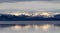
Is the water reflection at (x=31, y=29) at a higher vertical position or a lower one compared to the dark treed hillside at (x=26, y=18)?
lower

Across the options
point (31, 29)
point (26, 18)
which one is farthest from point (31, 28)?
point (26, 18)

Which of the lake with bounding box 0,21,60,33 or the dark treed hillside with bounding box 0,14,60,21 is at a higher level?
the dark treed hillside with bounding box 0,14,60,21

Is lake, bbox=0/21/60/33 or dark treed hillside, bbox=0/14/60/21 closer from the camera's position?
lake, bbox=0/21/60/33

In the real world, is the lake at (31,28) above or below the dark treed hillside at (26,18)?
below

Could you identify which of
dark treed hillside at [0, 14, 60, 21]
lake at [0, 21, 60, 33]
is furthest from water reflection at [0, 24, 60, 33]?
dark treed hillside at [0, 14, 60, 21]

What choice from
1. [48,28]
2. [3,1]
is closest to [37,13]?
[48,28]

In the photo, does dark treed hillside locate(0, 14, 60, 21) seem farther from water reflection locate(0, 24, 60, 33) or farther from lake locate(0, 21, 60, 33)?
water reflection locate(0, 24, 60, 33)

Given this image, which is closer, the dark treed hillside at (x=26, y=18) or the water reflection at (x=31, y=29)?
the water reflection at (x=31, y=29)

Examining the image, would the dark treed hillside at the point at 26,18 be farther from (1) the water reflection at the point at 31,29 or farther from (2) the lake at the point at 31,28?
(1) the water reflection at the point at 31,29

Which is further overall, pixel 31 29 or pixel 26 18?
pixel 26 18

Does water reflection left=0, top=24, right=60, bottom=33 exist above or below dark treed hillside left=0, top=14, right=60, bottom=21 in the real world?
below

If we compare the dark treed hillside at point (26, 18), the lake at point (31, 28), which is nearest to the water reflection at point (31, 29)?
the lake at point (31, 28)

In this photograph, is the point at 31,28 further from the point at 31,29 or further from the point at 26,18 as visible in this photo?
the point at 26,18
